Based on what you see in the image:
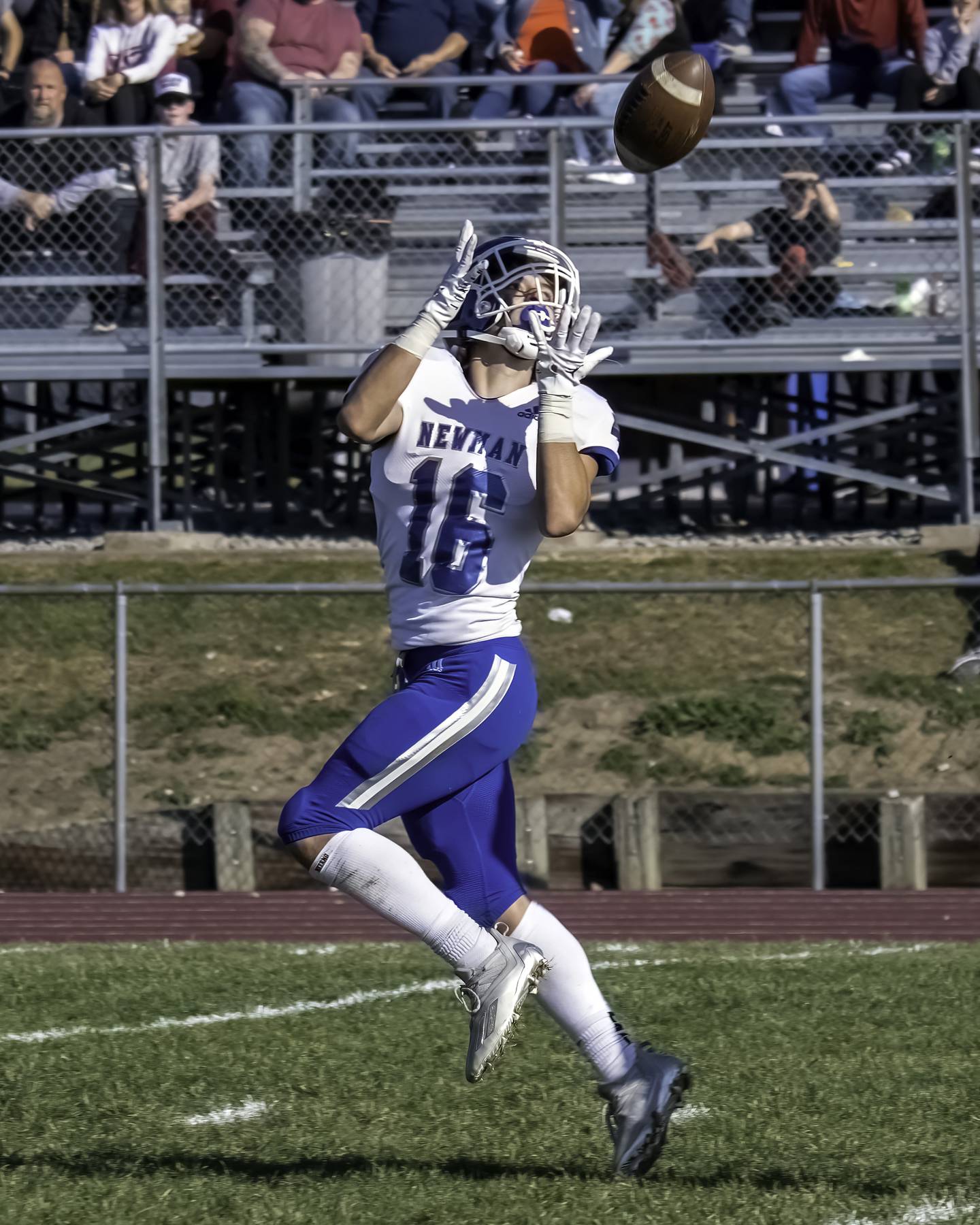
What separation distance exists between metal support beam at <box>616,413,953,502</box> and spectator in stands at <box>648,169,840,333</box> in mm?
797

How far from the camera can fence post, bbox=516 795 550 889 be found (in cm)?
877

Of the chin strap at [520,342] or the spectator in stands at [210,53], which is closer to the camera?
the chin strap at [520,342]

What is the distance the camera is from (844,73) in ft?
42.5

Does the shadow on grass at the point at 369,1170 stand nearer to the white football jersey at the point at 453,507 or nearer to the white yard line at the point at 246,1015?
the white football jersey at the point at 453,507

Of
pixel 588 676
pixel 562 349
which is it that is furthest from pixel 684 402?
pixel 562 349

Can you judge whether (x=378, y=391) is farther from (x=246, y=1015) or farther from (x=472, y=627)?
(x=246, y=1015)

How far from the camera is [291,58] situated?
41.2 feet

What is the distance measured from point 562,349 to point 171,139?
28.5ft

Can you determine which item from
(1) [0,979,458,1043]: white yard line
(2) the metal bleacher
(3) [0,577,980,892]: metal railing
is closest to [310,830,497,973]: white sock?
(1) [0,979,458,1043]: white yard line

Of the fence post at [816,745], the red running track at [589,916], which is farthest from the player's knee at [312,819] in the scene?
the fence post at [816,745]

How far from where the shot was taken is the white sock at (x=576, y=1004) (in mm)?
4109

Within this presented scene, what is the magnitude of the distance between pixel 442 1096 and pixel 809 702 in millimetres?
4603

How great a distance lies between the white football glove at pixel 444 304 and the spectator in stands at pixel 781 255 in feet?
26.7

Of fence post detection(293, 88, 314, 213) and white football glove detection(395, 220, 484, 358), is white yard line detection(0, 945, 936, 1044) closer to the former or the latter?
white football glove detection(395, 220, 484, 358)
